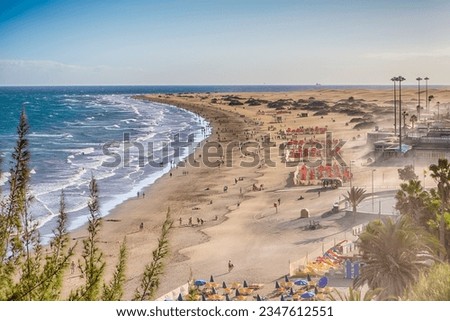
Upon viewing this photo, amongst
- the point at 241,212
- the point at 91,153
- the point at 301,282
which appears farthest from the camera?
the point at 91,153

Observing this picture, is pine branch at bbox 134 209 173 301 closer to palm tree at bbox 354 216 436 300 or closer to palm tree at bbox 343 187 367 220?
palm tree at bbox 354 216 436 300

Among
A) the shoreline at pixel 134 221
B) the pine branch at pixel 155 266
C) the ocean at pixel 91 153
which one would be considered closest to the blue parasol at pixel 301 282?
the shoreline at pixel 134 221

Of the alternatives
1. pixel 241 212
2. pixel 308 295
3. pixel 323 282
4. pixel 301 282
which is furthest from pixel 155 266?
pixel 241 212

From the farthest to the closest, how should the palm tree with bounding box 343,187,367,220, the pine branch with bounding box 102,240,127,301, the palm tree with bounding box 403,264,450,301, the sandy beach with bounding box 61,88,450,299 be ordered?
the palm tree with bounding box 343,187,367,220
the sandy beach with bounding box 61,88,450,299
the palm tree with bounding box 403,264,450,301
the pine branch with bounding box 102,240,127,301

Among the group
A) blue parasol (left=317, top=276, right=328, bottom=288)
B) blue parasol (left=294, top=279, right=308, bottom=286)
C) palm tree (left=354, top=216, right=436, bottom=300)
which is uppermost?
palm tree (left=354, top=216, right=436, bottom=300)

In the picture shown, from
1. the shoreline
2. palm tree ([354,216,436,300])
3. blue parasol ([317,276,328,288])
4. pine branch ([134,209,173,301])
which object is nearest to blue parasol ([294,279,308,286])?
blue parasol ([317,276,328,288])

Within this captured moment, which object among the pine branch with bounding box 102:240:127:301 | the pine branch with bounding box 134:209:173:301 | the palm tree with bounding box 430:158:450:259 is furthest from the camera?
the palm tree with bounding box 430:158:450:259

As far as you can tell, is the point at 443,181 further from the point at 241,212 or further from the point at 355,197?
the point at 241,212
